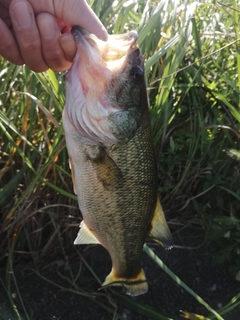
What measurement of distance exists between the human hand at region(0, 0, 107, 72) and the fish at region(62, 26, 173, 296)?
56 mm

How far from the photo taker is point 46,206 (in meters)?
2.30

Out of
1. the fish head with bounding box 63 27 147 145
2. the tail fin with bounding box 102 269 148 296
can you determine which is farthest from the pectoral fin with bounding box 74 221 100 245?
the fish head with bounding box 63 27 147 145

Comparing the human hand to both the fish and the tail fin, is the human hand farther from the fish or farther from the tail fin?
the tail fin

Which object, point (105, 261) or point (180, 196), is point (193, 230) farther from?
point (105, 261)

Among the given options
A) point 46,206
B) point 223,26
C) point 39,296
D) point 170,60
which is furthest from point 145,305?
point 223,26

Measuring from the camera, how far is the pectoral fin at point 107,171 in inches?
59.0

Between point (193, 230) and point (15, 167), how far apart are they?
1016 mm

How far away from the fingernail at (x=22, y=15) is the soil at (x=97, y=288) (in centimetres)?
126

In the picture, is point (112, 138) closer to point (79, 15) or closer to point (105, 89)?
point (105, 89)

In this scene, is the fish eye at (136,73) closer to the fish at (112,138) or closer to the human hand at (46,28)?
the fish at (112,138)

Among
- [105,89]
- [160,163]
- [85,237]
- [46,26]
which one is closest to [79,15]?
[46,26]

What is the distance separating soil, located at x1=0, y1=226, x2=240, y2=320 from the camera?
2248 mm

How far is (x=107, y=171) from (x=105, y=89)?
257 mm

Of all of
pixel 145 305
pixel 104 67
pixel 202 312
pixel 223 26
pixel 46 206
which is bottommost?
pixel 202 312
